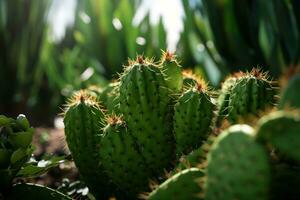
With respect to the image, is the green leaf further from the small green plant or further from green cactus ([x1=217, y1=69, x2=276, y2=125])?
green cactus ([x1=217, y1=69, x2=276, y2=125])

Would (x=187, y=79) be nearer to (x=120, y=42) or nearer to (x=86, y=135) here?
(x=86, y=135)

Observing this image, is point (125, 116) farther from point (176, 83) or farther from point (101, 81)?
point (101, 81)

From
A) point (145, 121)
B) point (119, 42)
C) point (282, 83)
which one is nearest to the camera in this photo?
point (282, 83)

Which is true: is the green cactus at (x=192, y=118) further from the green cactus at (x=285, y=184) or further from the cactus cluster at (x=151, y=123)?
the green cactus at (x=285, y=184)

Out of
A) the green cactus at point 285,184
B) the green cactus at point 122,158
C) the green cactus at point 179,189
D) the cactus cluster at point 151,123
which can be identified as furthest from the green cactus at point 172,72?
the green cactus at point 285,184

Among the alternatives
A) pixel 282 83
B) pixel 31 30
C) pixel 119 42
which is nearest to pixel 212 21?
pixel 119 42

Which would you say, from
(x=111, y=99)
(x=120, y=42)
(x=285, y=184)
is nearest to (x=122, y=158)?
(x=111, y=99)

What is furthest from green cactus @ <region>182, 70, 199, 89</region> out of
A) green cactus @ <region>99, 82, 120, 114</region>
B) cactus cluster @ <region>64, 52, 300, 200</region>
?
green cactus @ <region>99, 82, 120, 114</region>
